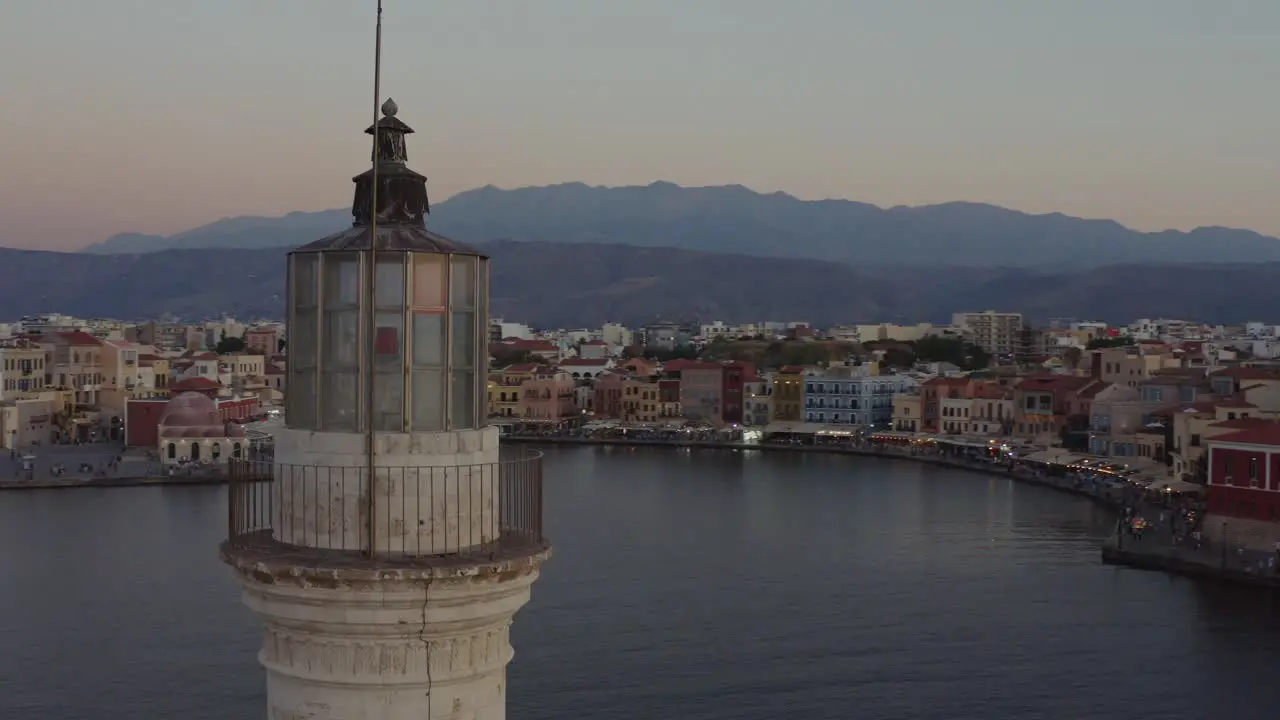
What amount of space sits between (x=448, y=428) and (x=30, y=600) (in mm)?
18831

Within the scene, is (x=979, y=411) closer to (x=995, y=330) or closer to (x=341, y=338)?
(x=341, y=338)

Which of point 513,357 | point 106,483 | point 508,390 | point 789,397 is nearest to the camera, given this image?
point 106,483

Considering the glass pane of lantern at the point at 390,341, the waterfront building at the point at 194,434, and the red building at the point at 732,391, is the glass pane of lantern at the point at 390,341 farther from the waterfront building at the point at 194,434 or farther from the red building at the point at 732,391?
the red building at the point at 732,391

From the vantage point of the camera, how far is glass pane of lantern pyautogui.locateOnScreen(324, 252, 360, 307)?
2.67 m

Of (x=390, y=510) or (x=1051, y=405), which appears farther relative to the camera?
(x=1051, y=405)

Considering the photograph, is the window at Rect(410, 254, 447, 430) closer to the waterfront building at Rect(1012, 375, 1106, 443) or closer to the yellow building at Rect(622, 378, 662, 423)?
the waterfront building at Rect(1012, 375, 1106, 443)

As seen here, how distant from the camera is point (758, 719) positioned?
45.8 feet

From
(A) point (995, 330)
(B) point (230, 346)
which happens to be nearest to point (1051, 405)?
(B) point (230, 346)

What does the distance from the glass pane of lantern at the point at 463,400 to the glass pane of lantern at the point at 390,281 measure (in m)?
0.18

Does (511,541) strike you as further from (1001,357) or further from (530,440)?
(1001,357)

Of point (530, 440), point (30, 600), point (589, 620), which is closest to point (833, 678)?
point (589, 620)

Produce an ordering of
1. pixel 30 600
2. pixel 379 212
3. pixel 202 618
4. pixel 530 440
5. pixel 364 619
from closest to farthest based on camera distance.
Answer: pixel 364 619 < pixel 379 212 < pixel 202 618 < pixel 30 600 < pixel 530 440

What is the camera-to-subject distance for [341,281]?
2672 millimetres

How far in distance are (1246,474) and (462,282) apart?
73.9 feet
